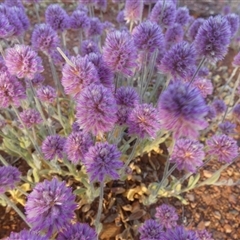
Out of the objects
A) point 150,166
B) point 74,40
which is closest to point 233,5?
point 74,40

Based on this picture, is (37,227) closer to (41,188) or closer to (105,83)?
(41,188)

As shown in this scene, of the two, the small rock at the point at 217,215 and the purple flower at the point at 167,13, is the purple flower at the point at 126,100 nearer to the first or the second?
the purple flower at the point at 167,13

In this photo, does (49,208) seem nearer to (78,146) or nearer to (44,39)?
(78,146)

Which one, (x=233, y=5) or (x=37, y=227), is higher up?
(x=37, y=227)

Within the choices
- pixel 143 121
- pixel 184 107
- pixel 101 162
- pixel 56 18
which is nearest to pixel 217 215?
pixel 143 121

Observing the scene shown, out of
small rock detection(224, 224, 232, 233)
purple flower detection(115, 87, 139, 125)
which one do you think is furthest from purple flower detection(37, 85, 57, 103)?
small rock detection(224, 224, 232, 233)

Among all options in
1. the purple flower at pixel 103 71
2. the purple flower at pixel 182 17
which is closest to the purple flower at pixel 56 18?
the purple flower at pixel 103 71

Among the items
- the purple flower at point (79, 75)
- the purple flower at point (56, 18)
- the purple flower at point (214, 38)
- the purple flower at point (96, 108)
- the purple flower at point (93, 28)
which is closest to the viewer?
the purple flower at point (96, 108)
